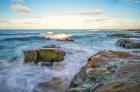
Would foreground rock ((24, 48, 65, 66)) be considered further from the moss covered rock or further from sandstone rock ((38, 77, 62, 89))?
sandstone rock ((38, 77, 62, 89))

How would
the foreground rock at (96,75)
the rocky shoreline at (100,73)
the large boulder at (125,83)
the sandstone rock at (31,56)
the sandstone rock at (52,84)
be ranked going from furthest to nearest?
the sandstone rock at (31,56) → the sandstone rock at (52,84) → the foreground rock at (96,75) → the rocky shoreline at (100,73) → the large boulder at (125,83)

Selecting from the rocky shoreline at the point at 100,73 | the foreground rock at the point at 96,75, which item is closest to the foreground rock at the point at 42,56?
the rocky shoreline at the point at 100,73

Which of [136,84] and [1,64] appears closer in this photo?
[136,84]

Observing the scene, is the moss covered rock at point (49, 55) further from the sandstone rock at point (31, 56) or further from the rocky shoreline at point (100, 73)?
the sandstone rock at point (31, 56)

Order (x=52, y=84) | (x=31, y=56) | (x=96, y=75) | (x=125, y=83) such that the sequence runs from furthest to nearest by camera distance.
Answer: (x=31, y=56) < (x=52, y=84) < (x=96, y=75) < (x=125, y=83)

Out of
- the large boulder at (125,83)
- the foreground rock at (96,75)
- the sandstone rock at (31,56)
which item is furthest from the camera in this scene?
the sandstone rock at (31,56)

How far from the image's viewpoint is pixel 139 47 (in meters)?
15.5

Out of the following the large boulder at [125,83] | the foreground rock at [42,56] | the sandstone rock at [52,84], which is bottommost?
the sandstone rock at [52,84]

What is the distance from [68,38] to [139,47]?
1264cm

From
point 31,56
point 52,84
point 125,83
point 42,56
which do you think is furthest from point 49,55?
point 125,83

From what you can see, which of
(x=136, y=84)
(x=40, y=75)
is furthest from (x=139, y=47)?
(x=136, y=84)

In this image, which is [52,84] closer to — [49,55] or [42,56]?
[49,55]

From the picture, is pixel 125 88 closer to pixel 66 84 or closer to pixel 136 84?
pixel 136 84

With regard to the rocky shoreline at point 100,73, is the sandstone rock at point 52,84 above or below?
below
